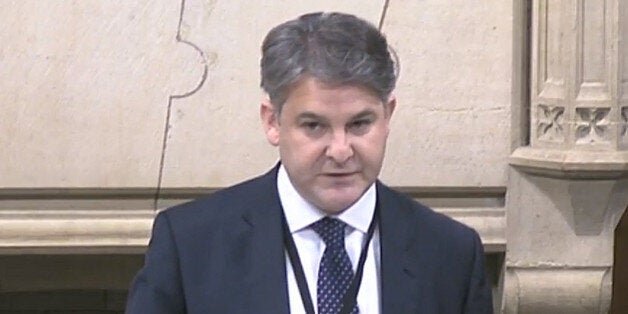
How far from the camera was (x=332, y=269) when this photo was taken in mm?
2963

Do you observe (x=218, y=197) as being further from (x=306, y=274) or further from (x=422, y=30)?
(x=422, y=30)

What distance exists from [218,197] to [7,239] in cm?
231

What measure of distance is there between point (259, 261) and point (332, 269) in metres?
0.13

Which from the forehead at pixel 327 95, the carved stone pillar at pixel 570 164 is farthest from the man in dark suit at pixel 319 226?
the carved stone pillar at pixel 570 164

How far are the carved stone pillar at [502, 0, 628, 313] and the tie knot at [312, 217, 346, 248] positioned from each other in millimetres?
2179

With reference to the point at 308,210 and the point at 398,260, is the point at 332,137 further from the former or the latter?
the point at 398,260

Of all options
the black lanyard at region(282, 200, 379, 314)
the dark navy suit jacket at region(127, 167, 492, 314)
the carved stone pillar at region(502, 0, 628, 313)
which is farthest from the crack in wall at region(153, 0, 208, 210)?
the black lanyard at region(282, 200, 379, 314)

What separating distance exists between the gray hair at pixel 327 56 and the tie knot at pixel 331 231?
→ 0.23 meters

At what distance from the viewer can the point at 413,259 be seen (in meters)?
3.04

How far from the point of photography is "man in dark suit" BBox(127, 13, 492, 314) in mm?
2859

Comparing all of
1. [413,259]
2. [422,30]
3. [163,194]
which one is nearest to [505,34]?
[422,30]

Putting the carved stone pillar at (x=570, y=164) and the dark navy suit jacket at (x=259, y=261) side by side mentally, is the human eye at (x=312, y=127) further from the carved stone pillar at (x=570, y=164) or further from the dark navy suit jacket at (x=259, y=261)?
the carved stone pillar at (x=570, y=164)

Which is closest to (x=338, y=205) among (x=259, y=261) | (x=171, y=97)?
(x=259, y=261)

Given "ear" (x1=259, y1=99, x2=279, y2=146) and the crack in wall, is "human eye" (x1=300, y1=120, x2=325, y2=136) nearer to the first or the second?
"ear" (x1=259, y1=99, x2=279, y2=146)
